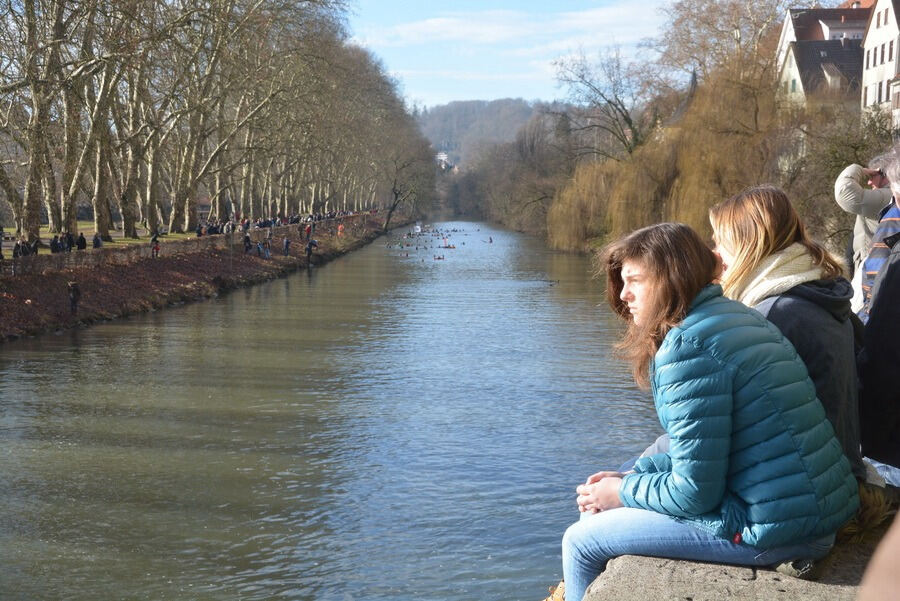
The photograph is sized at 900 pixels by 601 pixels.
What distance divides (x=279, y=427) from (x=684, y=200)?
27292 millimetres

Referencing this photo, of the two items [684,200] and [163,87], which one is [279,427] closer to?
[684,200]

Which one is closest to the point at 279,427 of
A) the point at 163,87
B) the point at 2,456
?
the point at 2,456

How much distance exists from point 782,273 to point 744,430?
819 mm

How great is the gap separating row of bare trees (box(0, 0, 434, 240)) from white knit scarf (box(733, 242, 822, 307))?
2050 cm

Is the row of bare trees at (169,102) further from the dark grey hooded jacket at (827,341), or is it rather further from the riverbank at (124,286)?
the dark grey hooded jacket at (827,341)

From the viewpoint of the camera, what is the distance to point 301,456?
1343cm

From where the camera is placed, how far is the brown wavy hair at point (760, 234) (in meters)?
4.28

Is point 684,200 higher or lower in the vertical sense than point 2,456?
higher

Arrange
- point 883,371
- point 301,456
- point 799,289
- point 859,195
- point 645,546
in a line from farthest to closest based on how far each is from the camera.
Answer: point 301,456, point 859,195, point 883,371, point 799,289, point 645,546

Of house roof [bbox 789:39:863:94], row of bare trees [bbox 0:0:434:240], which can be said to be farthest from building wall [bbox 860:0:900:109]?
row of bare trees [bbox 0:0:434:240]

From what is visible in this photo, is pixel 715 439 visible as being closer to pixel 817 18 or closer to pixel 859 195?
pixel 859 195

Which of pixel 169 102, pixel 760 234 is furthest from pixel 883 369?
pixel 169 102

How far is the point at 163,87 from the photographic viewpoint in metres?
42.2

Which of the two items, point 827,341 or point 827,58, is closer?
point 827,341
